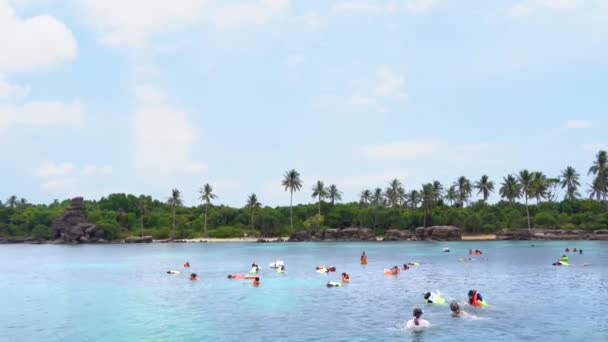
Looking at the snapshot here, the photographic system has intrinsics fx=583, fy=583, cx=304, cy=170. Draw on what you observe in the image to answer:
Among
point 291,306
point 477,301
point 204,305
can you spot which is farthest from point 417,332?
point 204,305

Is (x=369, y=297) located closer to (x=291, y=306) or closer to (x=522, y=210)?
(x=291, y=306)

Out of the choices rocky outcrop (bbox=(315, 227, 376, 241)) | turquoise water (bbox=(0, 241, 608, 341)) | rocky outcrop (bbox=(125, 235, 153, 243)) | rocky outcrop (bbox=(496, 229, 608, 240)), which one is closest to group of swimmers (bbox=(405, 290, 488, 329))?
turquoise water (bbox=(0, 241, 608, 341))

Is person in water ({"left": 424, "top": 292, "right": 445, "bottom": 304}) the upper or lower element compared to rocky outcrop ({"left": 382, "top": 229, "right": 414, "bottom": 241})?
lower

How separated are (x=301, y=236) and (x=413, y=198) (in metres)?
38.0

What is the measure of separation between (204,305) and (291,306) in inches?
259

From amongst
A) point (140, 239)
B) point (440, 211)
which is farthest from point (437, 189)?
point (140, 239)

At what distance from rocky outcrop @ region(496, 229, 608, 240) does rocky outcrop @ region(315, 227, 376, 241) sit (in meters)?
37.6

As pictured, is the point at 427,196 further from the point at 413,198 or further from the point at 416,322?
the point at 416,322

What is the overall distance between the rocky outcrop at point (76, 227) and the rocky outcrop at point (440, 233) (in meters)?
102

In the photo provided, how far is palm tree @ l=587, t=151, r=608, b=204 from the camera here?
15200 centimetres

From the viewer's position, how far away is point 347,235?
17625 centimetres

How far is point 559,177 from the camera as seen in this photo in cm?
17400

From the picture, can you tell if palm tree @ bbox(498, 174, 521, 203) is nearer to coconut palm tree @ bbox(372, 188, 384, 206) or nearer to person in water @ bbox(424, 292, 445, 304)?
coconut palm tree @ bbox(372, 188, 384, 206)

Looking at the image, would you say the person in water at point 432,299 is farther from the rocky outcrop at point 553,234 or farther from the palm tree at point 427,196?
the palm tree at point 427,196
